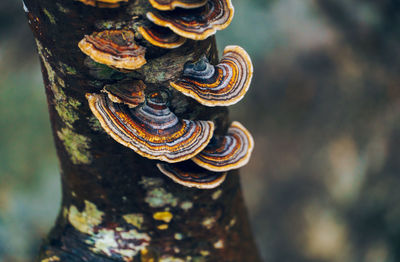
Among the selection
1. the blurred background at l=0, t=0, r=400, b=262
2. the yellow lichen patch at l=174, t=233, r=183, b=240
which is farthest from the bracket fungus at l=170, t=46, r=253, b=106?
the blurred background at l=0, t=0, r=400, b=262

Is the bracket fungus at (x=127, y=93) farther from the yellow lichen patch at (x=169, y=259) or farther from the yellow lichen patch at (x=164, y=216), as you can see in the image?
the yellow lichen patch at (x=169, y=259)

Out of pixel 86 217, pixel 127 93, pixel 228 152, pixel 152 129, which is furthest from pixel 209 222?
pixel 127 93

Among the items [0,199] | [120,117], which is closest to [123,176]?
[120,117]

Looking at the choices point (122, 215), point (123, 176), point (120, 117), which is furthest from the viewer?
point (122, 215)

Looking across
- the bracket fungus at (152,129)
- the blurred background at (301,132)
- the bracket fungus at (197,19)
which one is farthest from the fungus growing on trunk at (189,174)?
the blurred background at (301,132)

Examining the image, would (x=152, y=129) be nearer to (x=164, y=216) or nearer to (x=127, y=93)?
(x=127, y=93)

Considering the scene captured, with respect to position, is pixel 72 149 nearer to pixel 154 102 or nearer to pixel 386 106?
pixel 154 102

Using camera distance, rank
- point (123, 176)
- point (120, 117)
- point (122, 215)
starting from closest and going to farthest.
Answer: point (120, 117) → point (123, 176) → point (122, 215)
